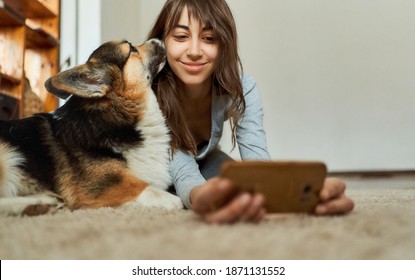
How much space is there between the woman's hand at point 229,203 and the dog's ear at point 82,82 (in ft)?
2.26

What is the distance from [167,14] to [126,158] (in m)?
0.52

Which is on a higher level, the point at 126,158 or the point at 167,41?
the point at 167,41

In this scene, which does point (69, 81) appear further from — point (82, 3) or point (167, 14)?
point (82, 3)

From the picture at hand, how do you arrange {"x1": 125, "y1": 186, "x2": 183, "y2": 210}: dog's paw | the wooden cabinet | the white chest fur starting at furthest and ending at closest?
the wooden cabinet < the white chest fur < {"x1": 125, "y1": 186, "x2": 183, "y2": 210}: dog's paw

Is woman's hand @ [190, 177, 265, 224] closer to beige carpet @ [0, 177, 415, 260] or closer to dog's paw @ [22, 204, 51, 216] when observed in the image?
beige carpet @ [0, 177, 415, 260]

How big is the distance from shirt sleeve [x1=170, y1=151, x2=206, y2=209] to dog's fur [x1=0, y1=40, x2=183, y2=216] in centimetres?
3

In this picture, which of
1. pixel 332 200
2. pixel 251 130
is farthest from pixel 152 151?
pixel 332 200

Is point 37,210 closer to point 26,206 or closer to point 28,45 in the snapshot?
point 26,206

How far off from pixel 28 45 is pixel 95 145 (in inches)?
55.7

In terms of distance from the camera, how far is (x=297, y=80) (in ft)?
9.34

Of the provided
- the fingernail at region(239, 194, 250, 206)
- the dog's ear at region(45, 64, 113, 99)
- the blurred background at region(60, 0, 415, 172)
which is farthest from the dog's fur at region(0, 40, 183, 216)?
the blurred background at region(60, 0, 415, 172)

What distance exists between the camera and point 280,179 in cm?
60

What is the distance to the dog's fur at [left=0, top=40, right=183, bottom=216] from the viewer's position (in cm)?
111
